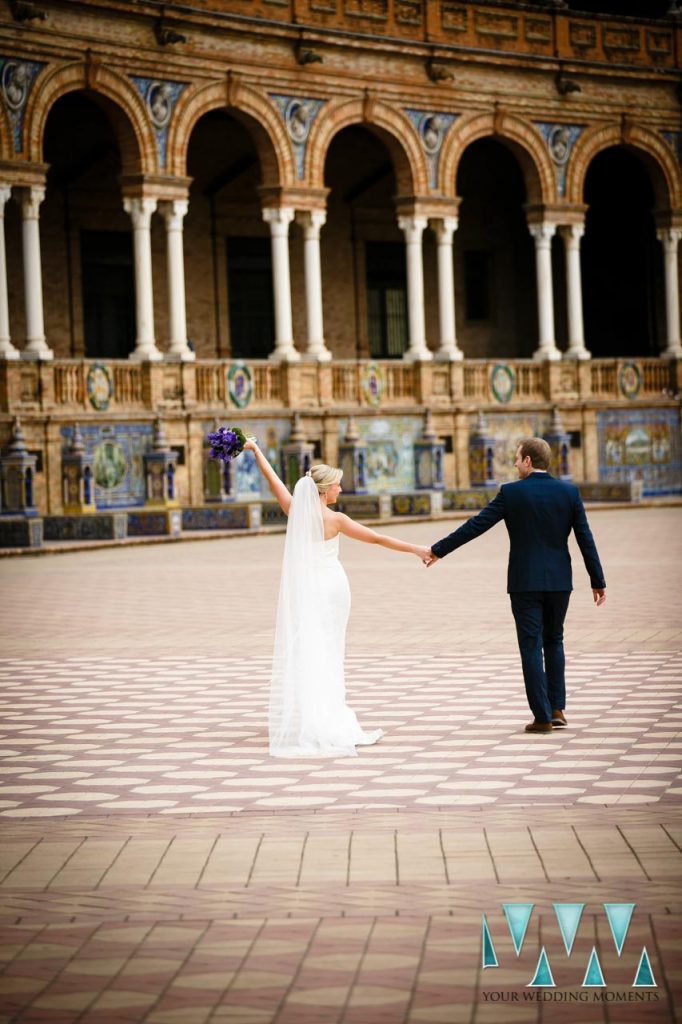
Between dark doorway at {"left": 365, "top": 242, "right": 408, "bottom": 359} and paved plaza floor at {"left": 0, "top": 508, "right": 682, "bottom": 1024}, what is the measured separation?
2504cm

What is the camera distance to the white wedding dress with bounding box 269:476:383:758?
8555 millimetres

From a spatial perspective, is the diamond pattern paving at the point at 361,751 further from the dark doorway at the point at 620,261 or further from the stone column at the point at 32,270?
the dark doorway at the point at 620,261

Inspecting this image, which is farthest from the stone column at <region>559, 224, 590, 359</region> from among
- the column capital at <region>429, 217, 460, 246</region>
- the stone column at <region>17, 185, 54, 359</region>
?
the stone column at <region>17, 185, 54, 359</region>

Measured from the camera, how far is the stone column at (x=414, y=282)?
34.0m

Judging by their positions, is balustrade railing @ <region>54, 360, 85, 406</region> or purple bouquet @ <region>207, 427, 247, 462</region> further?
balustrade railing @ <region>54, 360, 85, 406</region>

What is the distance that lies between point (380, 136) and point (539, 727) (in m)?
26.1

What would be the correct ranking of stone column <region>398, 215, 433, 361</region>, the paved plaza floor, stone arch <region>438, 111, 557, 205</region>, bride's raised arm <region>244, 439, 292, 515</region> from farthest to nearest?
stone arch <region>438, 111, 557, 205</region>, stone column <region>398, 215, 433, 361</region>, bride's raised arm <region>244, 439, 292, 515</region>, the paved plaza floor

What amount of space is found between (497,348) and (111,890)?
3474cm

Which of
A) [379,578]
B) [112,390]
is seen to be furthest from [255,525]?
[379,578]

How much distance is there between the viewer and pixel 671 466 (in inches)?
1460

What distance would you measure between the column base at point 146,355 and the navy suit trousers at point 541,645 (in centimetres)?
2133

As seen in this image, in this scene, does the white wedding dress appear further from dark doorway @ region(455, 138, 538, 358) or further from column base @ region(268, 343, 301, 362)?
dark doorway @ region(455, 138, 538, 358)

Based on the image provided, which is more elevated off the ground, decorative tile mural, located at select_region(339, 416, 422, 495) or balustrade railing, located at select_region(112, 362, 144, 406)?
balustrade railing, located at select_region(112, 362, 144, 406)

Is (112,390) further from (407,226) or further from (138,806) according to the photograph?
(138,806)
